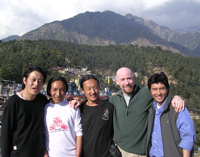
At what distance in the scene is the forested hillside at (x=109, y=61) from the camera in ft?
218

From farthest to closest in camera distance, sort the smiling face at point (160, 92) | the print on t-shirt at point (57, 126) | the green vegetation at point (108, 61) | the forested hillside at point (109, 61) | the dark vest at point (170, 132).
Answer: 1. the forested hillside at point (109, 61)
2. the green vegetation at point (108, 61)
3. the smiling face at point (160, 92)
4. the print on t-shirt at point (57, 126)
5. the dark vest at point (170, 132)

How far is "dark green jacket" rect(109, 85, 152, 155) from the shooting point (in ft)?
9.74

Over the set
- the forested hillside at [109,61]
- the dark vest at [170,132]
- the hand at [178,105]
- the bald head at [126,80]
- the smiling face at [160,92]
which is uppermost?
the forested hillside at [109,61]

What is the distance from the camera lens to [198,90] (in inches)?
3221

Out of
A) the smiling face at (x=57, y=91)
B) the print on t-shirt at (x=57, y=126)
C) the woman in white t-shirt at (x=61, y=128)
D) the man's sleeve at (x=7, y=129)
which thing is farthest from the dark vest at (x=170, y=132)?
the man's sleeve at (x=7, y=129)

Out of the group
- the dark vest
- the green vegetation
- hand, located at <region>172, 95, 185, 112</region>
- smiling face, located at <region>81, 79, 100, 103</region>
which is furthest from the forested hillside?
hand, located at <region>172, 95, 185, 112</region>

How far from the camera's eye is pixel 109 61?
11950 cm

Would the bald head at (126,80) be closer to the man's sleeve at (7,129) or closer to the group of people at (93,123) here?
the group of people at (93,123)

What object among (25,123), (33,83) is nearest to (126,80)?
(33,83)

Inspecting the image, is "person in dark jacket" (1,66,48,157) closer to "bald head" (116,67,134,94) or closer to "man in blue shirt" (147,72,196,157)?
"bald head" (116,67,134,94)

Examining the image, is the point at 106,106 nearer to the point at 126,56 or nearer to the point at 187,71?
the point at 187,71

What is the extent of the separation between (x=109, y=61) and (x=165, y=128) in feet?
385

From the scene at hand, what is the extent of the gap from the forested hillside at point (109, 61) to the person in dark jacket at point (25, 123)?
2006 inches

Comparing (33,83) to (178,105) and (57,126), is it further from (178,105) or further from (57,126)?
(178,105)
